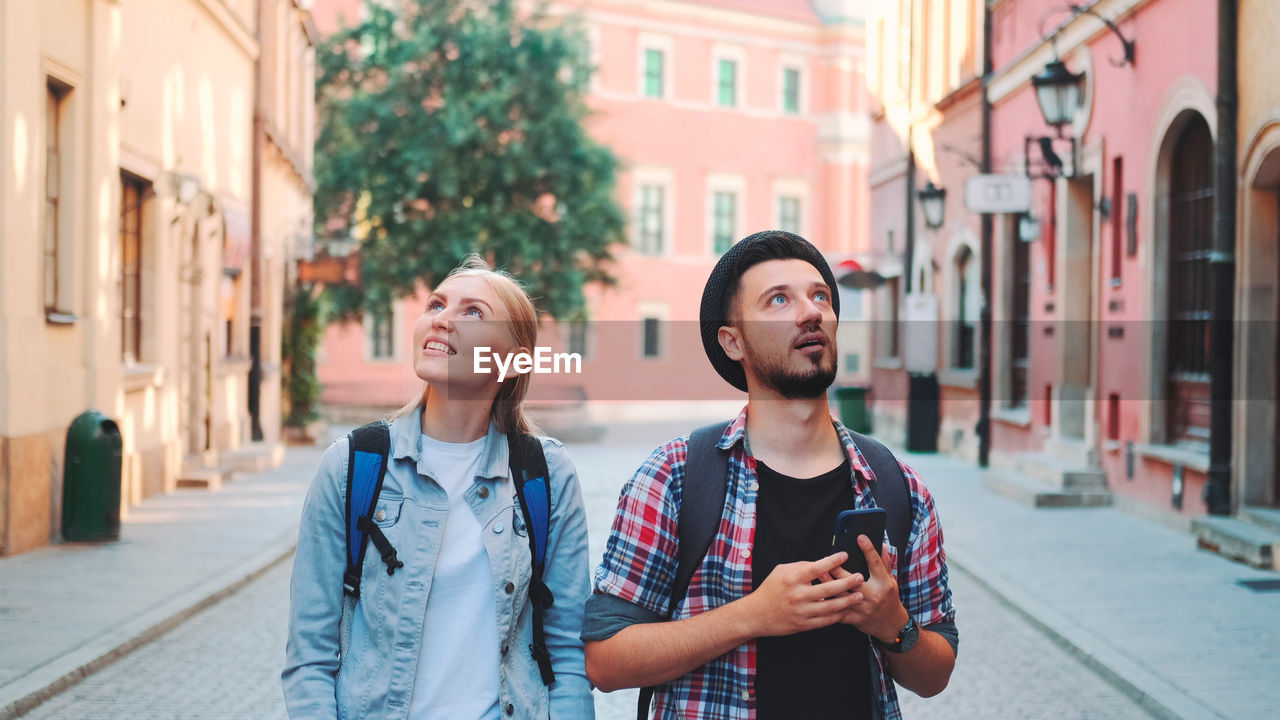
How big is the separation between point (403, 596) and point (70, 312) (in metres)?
10.4

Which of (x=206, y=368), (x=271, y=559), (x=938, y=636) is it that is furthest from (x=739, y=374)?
(x=206, y=368)

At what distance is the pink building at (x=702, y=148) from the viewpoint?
4541 cm

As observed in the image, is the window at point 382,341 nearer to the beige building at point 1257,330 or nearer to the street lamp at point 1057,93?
the street lamp at point 1057,93

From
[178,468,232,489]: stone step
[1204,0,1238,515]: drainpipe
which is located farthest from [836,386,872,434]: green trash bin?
[1204,0,1238,515]: drainpipe

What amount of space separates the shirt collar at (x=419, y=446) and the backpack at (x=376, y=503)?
0.07 ft

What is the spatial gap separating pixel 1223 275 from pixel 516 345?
1020 cm

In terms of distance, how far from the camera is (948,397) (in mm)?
22922

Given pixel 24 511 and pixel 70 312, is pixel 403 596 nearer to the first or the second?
pixel 24 511

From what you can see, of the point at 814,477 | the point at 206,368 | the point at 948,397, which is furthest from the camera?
the point at 948,397

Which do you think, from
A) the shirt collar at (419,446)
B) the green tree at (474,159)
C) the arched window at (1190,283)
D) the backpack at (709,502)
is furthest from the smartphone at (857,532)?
the green tree at (474,159)

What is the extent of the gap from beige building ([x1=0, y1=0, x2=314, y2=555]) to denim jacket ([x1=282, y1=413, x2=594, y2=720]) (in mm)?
8484

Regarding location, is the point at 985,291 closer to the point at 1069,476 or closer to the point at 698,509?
the point at 1069,476

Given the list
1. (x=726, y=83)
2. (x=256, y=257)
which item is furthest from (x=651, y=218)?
(x=256, y=257)

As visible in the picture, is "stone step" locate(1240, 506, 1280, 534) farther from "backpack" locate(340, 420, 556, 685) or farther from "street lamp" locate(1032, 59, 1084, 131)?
"backpack" locate(340, 420, 556, 685)
